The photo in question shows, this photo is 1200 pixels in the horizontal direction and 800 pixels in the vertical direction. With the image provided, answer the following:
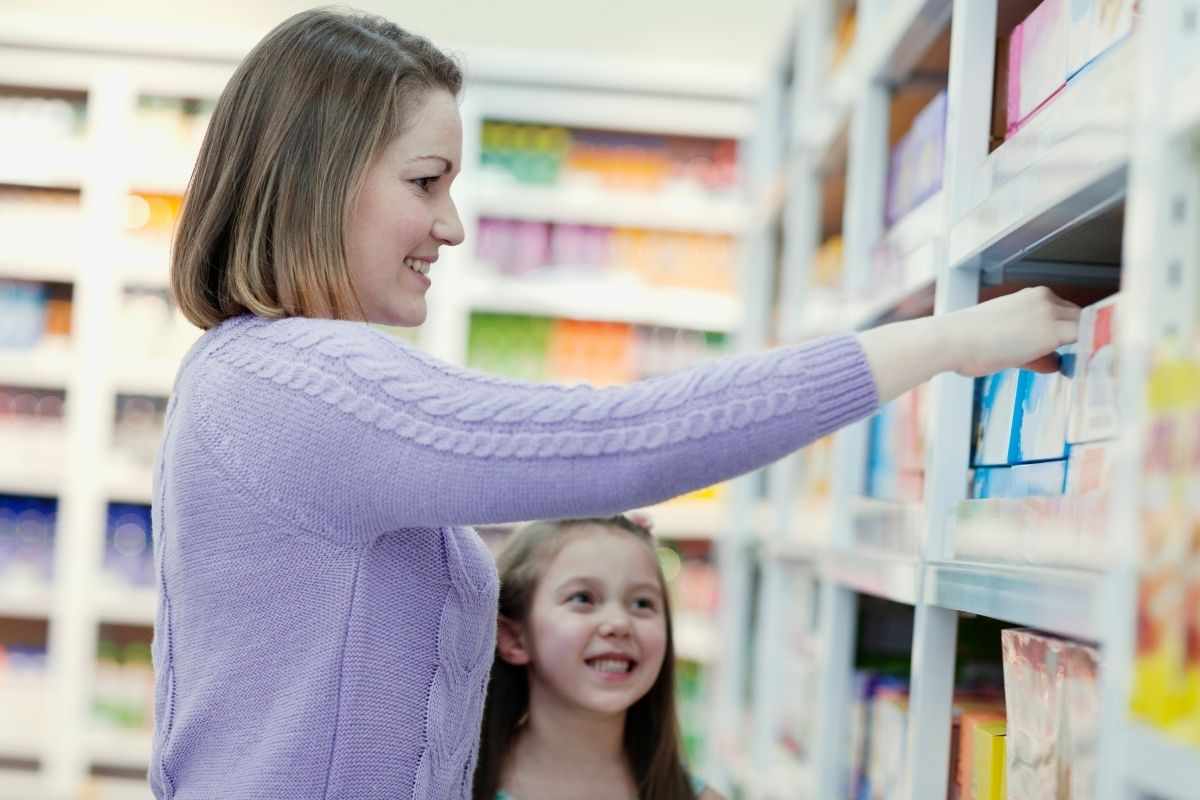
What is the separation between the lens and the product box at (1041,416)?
1.35 metres

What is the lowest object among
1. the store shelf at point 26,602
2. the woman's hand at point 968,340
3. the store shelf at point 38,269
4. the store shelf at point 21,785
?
the store shelf at point 21,785

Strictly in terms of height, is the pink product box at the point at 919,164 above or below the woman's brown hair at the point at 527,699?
above

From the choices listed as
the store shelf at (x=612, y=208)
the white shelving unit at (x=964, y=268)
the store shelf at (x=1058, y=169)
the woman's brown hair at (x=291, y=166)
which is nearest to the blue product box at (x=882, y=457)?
the white shelving unit at (x=964, y=268)

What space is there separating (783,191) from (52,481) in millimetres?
2453

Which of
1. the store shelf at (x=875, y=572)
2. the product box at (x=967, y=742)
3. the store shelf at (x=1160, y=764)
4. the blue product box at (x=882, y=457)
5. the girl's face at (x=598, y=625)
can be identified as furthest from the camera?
the blue product box at (x=882, y=457)

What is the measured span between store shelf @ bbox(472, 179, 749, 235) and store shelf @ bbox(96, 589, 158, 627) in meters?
1.60

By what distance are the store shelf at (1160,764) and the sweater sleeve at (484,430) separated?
300mm

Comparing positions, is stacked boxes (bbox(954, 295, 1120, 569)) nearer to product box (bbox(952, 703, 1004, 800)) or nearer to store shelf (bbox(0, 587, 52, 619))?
product box (bbox(952, 703, 1004, 800))

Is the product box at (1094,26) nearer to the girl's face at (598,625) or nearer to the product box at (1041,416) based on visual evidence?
the product box at (1041,416)

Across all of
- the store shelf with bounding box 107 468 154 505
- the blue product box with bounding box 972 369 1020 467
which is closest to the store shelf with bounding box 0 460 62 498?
the store shelf with bounding box 107 468 154 505

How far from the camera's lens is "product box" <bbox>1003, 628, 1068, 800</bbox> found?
1.27m

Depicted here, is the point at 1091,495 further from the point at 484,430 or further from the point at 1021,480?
the point at 484,430

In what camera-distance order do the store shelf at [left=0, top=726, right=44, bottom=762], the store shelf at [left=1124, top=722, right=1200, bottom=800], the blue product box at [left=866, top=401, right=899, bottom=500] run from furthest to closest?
1. the store shelf at [left=0, top=726, right=44, bottom=762]
2. the blue product box at [left=866, top=401, right=899, bottom=500]
3. the store shelf at [left=1124, top=722, right=1200, bottom=800]

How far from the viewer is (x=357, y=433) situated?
45.6 inches
